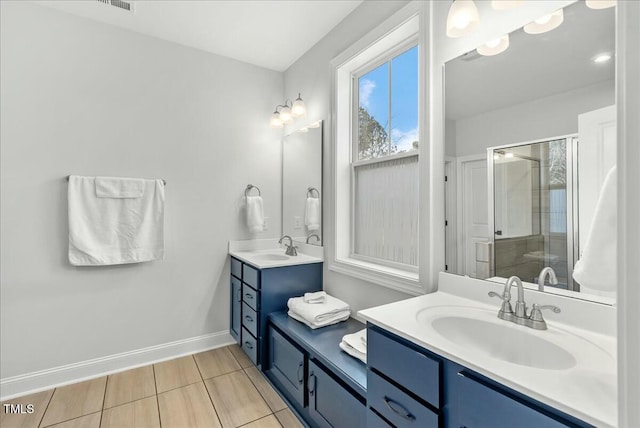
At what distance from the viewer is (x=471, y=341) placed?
1.20 metres

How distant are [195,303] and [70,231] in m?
1.08

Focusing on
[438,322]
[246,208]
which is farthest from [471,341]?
[246,208]

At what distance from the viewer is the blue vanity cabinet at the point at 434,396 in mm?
749

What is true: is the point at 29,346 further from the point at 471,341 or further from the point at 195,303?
the point at 471,341

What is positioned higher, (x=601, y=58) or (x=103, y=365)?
(x=601, y=58)

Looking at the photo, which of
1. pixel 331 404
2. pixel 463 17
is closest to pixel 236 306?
pixel 331 404

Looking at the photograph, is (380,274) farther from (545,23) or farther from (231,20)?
(231,20)

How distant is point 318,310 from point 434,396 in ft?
3.45

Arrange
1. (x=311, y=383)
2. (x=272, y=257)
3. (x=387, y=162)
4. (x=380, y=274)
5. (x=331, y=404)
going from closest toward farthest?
1. (x=331, y=404)
2. (x=311, y=383)
3. (x=380, y=274)
4. (x=387, y=162)
5. (x=272, y=257)

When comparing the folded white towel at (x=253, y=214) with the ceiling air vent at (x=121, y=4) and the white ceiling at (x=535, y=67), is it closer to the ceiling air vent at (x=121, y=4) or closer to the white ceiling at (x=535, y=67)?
the ceiling air vent at (x=121, y=4)

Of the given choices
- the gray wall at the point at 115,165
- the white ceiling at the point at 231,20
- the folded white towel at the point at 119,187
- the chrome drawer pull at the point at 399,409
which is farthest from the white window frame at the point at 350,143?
the folded white towel at the point at 119,187

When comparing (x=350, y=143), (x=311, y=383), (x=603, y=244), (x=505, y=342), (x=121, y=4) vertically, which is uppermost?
(x=121, y=4)

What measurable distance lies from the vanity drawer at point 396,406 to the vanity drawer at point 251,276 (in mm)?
1236

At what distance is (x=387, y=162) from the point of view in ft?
6.59
